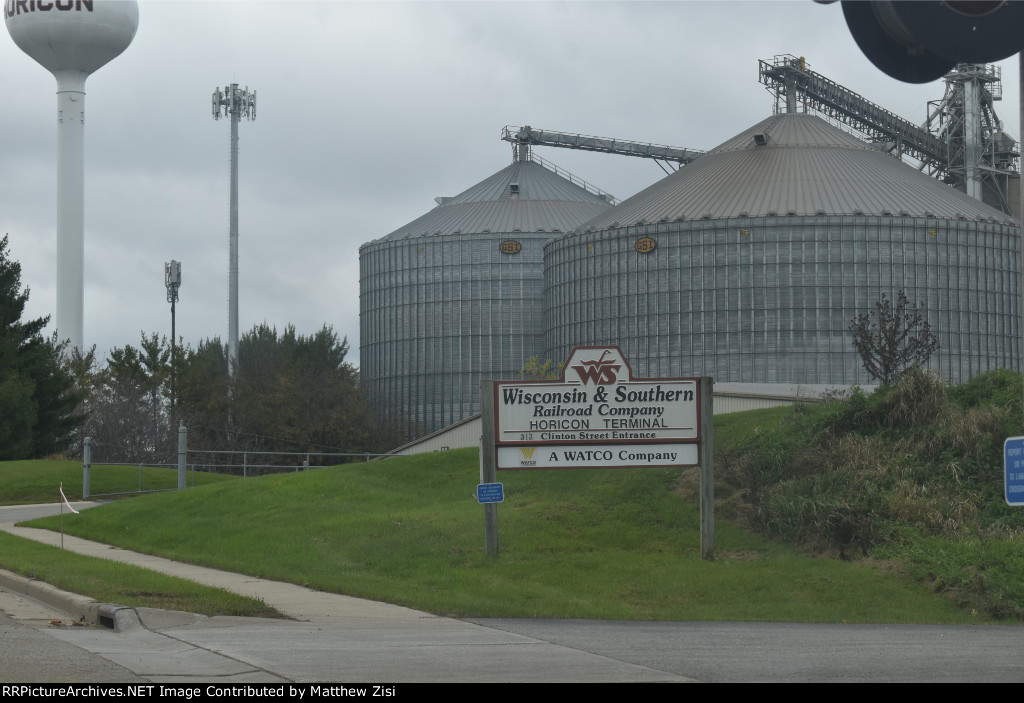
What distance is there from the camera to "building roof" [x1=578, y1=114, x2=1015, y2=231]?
7044cm

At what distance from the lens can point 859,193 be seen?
7112 centimetres

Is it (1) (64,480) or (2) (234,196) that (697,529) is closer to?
(1) (64,480)

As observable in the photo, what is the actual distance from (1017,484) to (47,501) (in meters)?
34.2

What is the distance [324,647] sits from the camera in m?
12.6

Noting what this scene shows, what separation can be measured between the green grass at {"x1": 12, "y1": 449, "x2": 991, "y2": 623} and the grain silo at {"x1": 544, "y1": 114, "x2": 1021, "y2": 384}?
4162 centimetres

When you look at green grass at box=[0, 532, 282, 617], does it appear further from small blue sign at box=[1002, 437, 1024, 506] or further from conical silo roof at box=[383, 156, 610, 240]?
conical silo roof at box=[383, 156, 610, 240]

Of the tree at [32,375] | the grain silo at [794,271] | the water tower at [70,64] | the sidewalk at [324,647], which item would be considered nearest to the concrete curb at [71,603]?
the sidewalk at [324,647]

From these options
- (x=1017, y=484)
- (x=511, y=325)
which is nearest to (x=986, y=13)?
(x=1017, y=484)

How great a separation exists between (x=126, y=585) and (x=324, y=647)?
547cm

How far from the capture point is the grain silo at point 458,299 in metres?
84.2

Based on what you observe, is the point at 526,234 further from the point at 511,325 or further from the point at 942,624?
the point at 942,624

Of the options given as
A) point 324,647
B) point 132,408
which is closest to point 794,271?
point 132,408

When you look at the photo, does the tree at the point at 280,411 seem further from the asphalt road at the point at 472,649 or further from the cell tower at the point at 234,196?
the asphalt road at the point at 472,649

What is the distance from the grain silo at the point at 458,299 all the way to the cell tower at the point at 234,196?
11979mm
